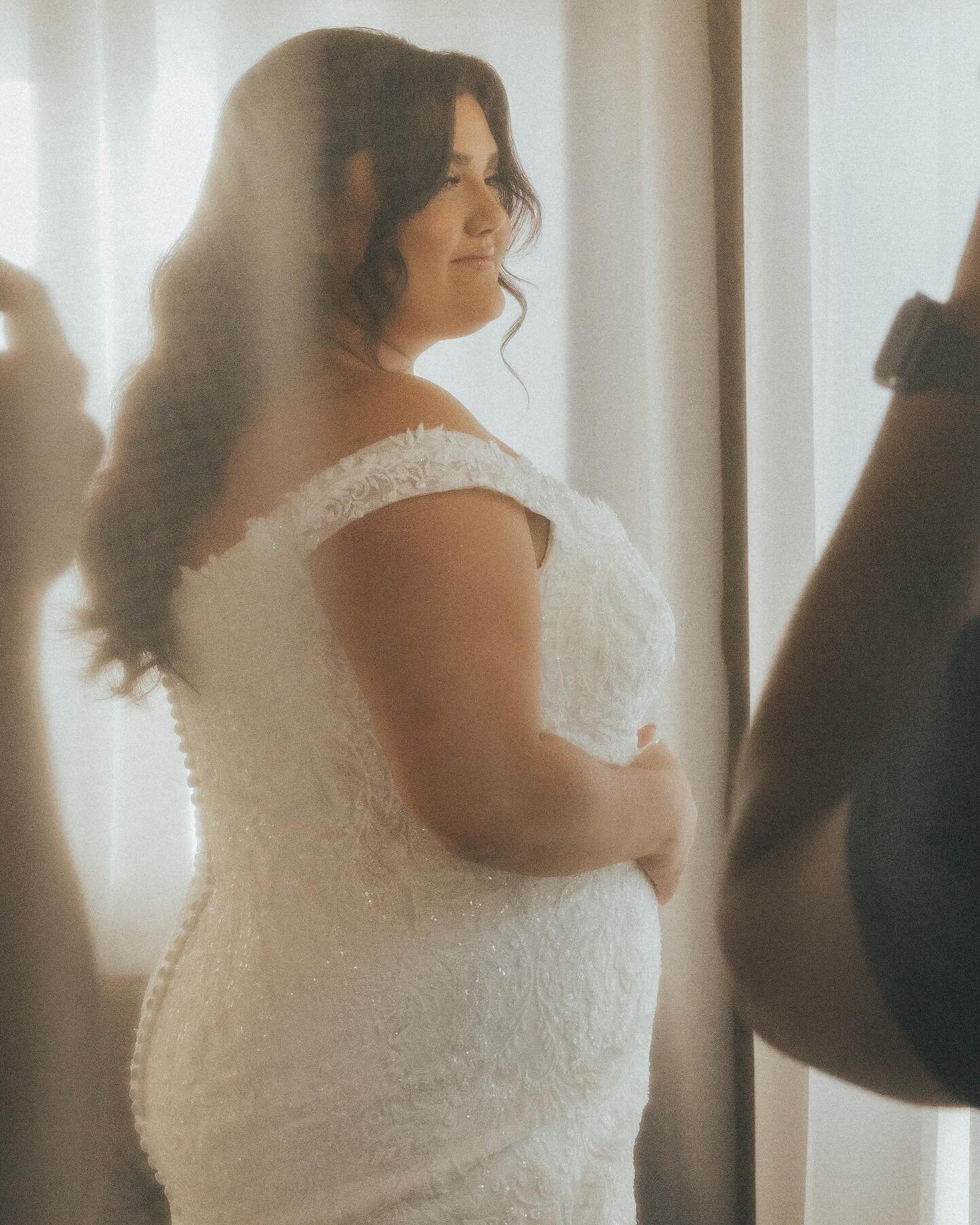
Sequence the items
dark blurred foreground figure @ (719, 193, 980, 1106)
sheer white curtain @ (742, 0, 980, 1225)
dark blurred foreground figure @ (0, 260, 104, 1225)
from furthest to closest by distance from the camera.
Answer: dark blurred foreground figure @ (0, 260, 104, 1225)
sheer white curtain @ (742, 0, 980, 1225)
dark blurred foreground figure @ (719, 193, 980, 1106)

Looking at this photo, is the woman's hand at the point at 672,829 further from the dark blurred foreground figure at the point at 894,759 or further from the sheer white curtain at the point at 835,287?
the dark blurred foreground figure at the point at 894,759

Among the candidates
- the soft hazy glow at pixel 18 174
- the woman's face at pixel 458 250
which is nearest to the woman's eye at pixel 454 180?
the woman's face at pixel 458 250

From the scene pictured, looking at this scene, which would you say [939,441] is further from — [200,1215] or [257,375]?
[200,1215]

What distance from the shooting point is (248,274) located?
539 millimetres

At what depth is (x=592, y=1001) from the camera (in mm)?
633

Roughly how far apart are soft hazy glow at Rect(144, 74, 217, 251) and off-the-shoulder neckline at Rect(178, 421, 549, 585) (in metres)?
0.16

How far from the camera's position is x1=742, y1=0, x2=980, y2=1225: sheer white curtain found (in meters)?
0.42

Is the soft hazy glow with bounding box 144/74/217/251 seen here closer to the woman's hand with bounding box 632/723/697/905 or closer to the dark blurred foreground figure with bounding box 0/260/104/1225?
the dark blurred foreground figure with bounding box 0/260/104/1225

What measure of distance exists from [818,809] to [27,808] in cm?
45

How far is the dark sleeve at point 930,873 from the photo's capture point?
26 cm

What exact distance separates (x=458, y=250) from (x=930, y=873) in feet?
1.60

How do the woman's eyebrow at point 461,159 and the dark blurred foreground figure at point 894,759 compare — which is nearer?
the dark blurred foreground figure at point 894,759

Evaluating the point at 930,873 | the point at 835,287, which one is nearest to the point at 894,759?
the point at 930,873

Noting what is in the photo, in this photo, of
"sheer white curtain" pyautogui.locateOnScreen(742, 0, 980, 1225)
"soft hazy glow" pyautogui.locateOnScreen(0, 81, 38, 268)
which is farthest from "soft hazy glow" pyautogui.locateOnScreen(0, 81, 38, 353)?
"sheer white curtain" pyautogui.locateOnScreen(742, 0, 980, 1225)
